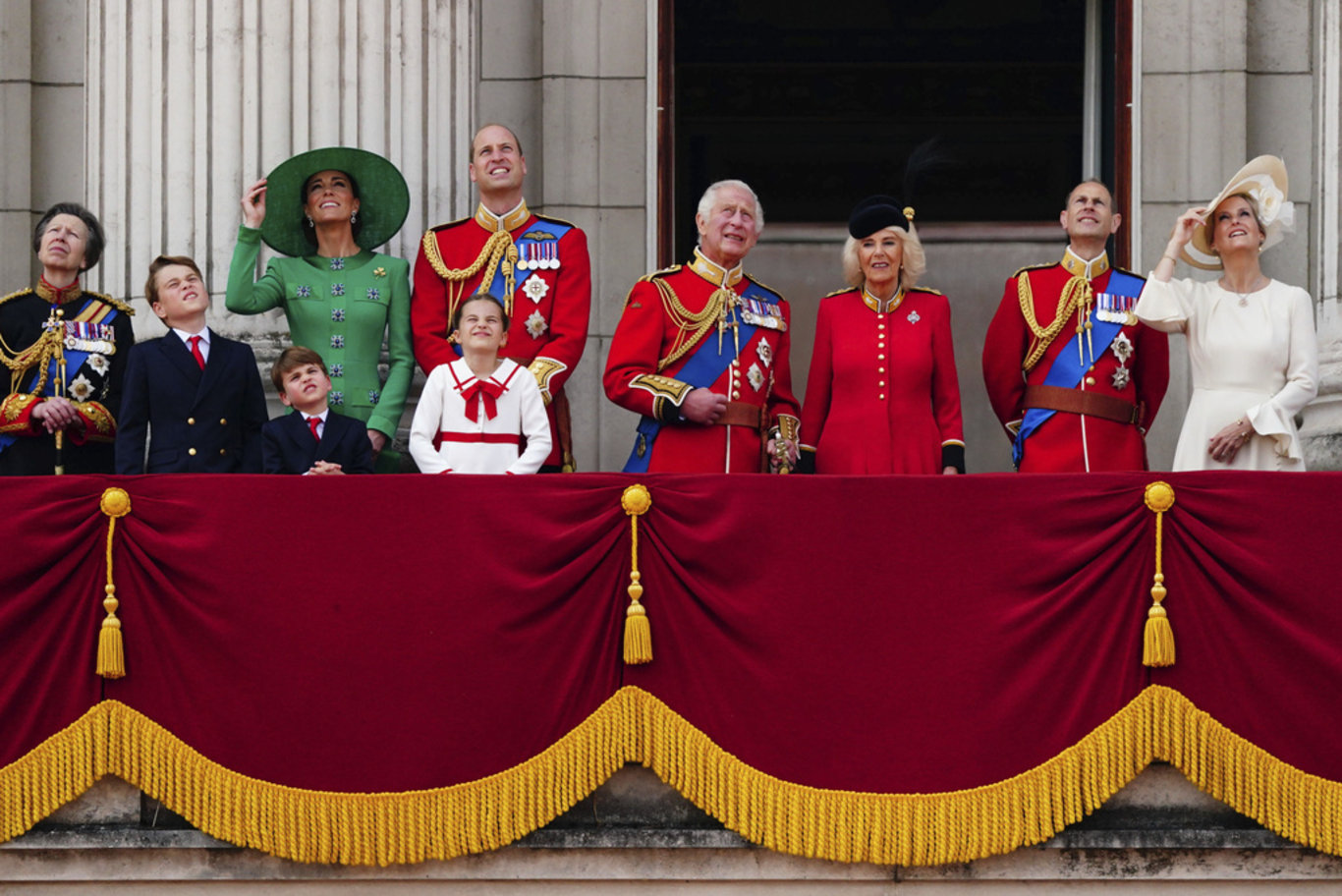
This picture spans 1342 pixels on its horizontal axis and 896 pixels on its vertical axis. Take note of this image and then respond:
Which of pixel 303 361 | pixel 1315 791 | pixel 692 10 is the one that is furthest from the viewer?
pixel 692 10

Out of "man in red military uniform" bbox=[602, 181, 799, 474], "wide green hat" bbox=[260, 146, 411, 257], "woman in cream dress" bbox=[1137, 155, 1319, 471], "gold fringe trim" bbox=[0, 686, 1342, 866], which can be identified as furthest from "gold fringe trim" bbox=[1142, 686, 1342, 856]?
"wide green hat" bbox=[260, 146, 411, 257]

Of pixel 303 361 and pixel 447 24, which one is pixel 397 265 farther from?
pixel 447 24

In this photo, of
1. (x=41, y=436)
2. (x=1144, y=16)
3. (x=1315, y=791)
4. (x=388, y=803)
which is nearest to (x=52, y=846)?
(x=388, y=803)

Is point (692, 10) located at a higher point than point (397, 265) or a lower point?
higher

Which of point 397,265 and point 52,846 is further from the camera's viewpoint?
point 397,265

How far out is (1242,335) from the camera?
666 centimetres

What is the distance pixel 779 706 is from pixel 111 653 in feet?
6.43

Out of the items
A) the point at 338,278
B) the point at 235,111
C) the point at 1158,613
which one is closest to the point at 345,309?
the point at 338,278

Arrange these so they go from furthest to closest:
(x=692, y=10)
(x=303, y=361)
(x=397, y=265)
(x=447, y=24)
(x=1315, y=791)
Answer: (x=692, y=10), (x=447, y=24), (x=397, y=265), (x=303, y=361), (x=1315, y=791)

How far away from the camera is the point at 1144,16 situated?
28.5ft

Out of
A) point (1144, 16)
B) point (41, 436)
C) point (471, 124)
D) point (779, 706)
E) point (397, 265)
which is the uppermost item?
point (1144, 16)

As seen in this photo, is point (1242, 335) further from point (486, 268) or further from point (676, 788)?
point (486, 268)

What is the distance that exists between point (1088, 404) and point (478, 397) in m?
2.16

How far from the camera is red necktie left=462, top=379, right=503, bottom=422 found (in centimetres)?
648
